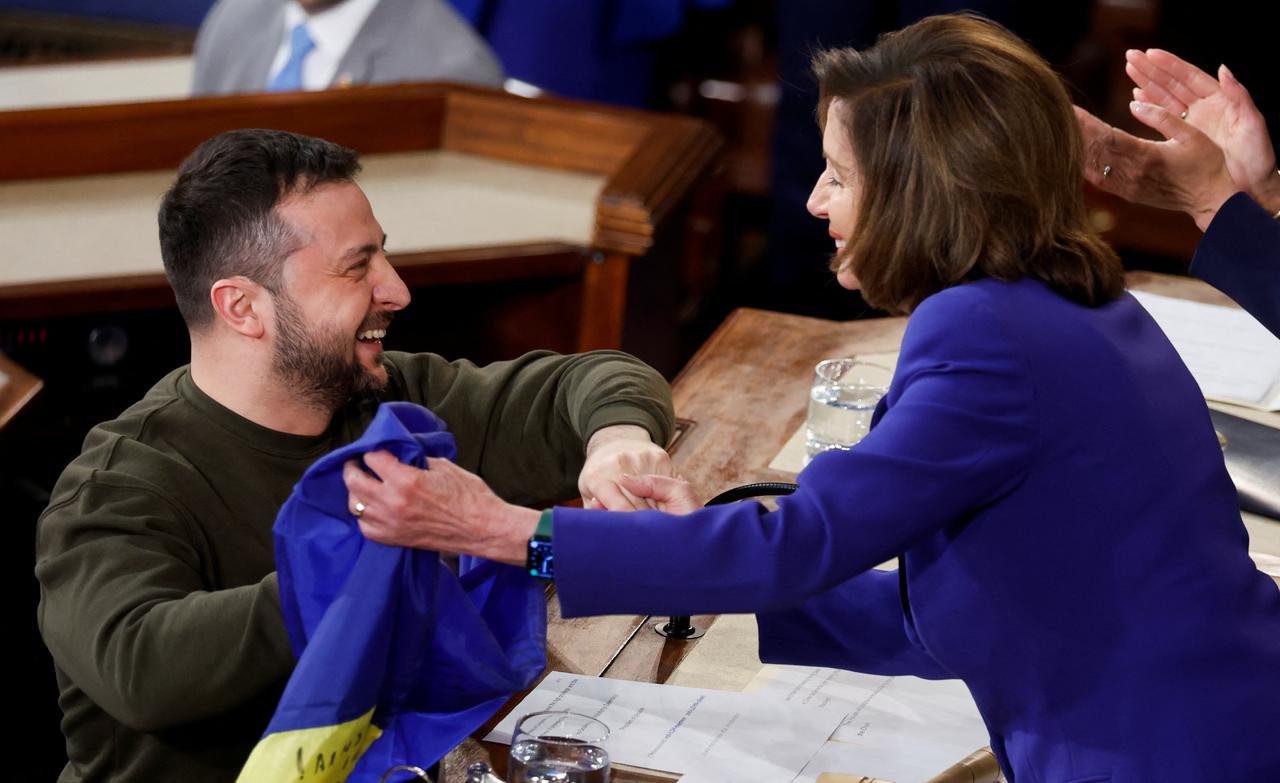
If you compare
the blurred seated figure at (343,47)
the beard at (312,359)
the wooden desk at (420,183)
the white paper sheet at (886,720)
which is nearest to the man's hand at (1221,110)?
the white paper sheet at (886,720)

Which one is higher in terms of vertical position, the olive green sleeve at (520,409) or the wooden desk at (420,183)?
the olive green sleeve at (520,409)

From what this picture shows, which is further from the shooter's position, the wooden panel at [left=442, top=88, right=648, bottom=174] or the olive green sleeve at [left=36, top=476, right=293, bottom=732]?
the wooden panel at [left=442, top=88, right=648, bottom=174]

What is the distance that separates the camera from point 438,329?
3025 millimetres

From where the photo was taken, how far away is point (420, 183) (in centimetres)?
326

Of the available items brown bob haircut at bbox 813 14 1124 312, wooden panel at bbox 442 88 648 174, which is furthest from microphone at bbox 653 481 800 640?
wooden panel at bbox 442 88 648 174

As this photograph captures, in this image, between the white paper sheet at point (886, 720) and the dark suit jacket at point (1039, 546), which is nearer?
the dark suit jacket at point (1039, 546)

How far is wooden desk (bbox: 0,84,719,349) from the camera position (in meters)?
2.82

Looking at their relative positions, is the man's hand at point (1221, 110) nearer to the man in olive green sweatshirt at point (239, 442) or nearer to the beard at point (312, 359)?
the man in olive green sweatshirt at point (239, 442)

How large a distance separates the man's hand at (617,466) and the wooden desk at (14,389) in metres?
0.86

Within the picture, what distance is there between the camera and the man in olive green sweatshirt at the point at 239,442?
1.41m

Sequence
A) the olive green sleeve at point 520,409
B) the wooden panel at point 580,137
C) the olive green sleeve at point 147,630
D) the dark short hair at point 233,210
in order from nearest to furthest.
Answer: the olive green sleeve at point 147,630
the dark short hair at point 233,210
the olive green sleeve at point 520,409
the wooden panel at point 580,137

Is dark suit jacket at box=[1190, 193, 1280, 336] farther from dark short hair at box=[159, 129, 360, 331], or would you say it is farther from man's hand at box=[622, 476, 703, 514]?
dark short hair at box=[159, 129, 360, 331]

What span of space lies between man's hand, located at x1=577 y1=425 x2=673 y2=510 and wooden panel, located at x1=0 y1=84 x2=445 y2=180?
1610 mm

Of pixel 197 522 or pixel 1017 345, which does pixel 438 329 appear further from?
pixel 1017 345
